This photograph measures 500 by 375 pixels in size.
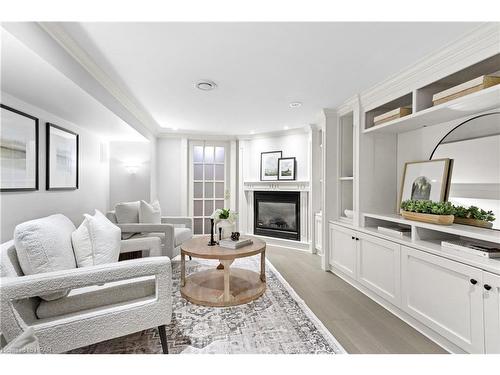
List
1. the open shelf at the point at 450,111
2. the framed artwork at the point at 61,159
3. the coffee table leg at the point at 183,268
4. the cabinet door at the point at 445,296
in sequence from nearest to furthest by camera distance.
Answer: the cabinet door at the point at 445,296 → the open shelf at the point at 450,111 → the framed artwork at the point at 61,159 → the coffee table leg at the point at 183,268

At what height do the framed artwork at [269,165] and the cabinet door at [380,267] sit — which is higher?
the framed artwork at [269,165]

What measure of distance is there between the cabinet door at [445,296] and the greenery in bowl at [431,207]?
0.35 meters

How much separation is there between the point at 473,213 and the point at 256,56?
212 cm

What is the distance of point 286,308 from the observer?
7.58 feet

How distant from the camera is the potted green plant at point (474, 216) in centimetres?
182

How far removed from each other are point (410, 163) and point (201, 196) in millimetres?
3839

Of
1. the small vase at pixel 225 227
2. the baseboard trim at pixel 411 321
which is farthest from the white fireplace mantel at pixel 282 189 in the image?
the small vase at pixel 225 227

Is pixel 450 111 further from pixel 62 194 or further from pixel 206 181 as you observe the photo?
pixel 206 181

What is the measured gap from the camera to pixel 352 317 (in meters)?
2.19

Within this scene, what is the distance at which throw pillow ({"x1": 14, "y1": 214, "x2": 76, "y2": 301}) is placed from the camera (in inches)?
55.5

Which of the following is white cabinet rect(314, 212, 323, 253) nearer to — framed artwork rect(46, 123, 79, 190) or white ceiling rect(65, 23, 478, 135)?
white ceiling rect(65, 23, 478, 135)

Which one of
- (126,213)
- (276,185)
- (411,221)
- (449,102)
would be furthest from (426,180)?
(126,213)

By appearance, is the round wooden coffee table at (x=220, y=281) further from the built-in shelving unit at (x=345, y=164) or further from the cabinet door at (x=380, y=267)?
the built-in shelving unit at (x=345, y=164)
